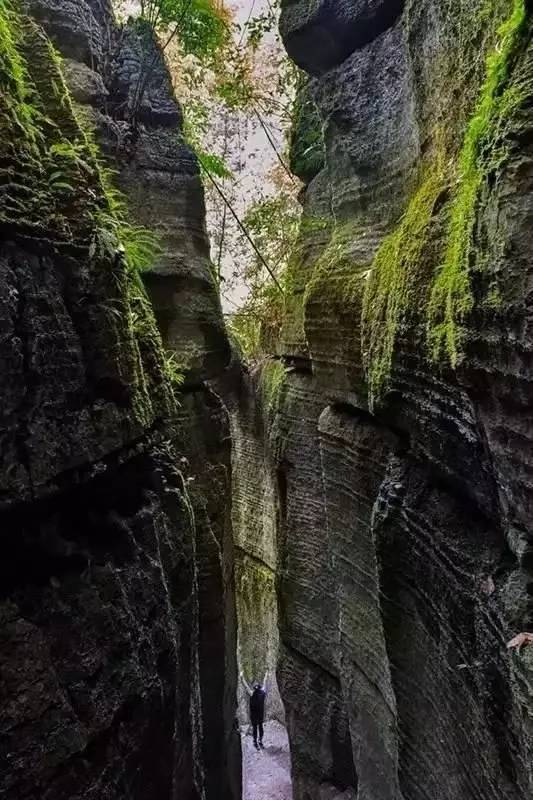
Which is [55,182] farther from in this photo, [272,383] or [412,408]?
[272,383]

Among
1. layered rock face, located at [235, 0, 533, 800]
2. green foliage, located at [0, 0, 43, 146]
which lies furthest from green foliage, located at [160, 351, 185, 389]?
green foliage, located at [0, 0, 43, 146]

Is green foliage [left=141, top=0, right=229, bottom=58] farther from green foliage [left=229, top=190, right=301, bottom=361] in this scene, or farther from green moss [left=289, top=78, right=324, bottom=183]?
green foliage [left=229, top=190, right=301, bottom=361]

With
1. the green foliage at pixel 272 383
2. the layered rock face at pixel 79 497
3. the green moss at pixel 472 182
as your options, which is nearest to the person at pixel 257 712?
the green foliage at pixel 272 383

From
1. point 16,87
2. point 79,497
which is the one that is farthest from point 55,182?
point 79,497

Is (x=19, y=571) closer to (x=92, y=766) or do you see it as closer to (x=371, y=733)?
(x=92, y=766)

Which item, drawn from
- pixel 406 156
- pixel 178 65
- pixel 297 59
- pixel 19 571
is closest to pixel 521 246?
pixel 19 571

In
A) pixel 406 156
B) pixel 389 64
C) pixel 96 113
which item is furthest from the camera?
pixel 96 113

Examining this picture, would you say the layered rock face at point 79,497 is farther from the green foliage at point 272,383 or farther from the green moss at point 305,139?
the green moss at point 305,139
